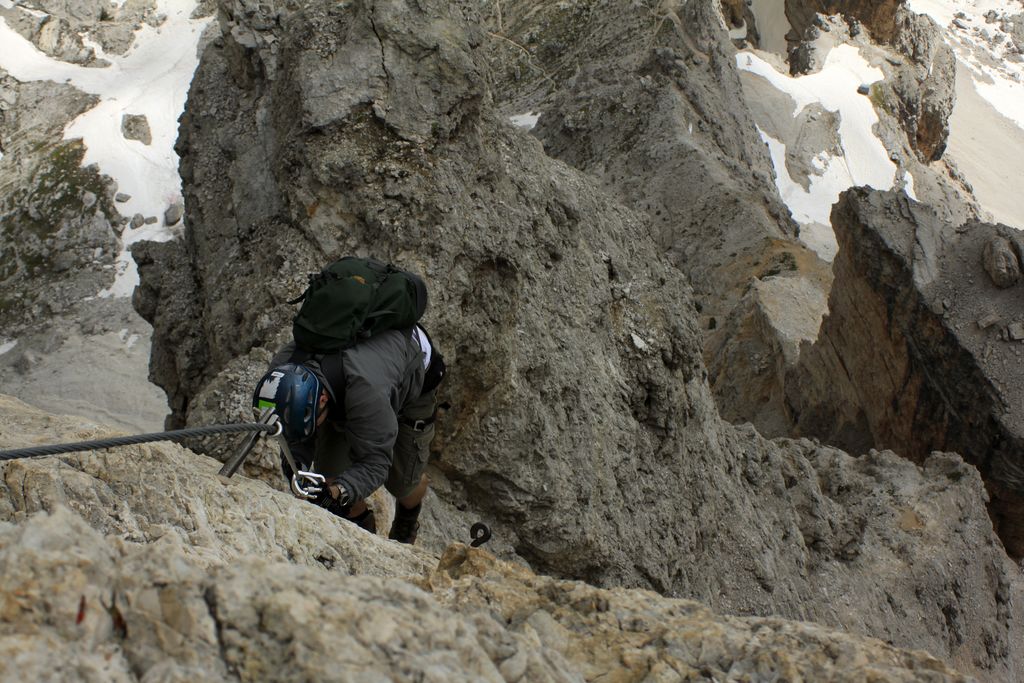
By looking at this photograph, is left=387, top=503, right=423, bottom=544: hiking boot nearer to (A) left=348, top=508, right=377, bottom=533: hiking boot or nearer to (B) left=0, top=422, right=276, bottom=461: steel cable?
(A) left=348, top=508, right=377, bottom=533: hiking boot

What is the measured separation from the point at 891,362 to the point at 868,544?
671 cm

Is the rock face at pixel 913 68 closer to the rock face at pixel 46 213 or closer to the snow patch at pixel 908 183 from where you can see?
the snow patch at pixel 908 183

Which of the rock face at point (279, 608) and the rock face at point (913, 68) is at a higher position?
the rock face at point (279, 608)

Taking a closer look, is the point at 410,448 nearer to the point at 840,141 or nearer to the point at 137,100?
the point at 840,141

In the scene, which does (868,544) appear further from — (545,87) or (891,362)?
(545,87)

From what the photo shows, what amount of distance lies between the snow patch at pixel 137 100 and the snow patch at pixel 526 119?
13609mm

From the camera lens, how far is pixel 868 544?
42.1 feet

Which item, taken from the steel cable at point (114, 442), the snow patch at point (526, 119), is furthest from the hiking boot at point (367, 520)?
the snow patch at point (526, 119)

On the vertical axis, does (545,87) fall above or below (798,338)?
below

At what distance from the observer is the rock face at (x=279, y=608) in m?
2.79

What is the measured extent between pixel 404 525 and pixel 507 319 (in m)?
2.64

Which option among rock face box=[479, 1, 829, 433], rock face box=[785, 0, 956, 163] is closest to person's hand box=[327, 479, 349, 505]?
rock face box=[479, 1, 829, 433]

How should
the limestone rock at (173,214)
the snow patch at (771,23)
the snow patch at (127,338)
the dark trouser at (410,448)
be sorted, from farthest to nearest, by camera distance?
the snow patch at (771,23) < the limestone rock at (173,214) < the snow patch at (127,338) < the dark trouser at (410,448)

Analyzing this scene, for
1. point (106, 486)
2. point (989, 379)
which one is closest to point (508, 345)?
point (106, 486)
